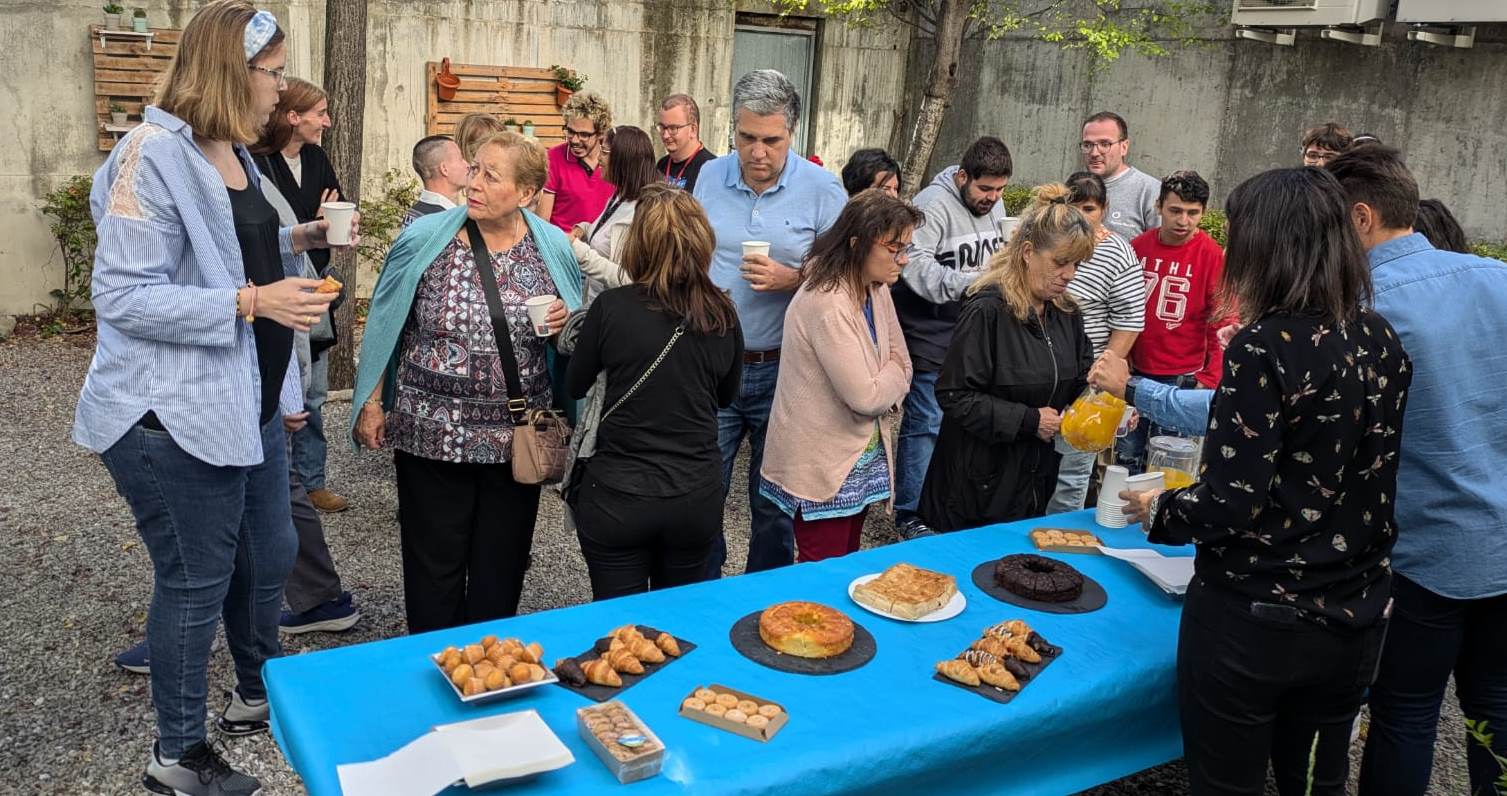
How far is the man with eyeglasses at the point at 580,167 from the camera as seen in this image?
19.9ft

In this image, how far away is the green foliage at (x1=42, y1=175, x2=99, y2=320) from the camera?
774 centimetres

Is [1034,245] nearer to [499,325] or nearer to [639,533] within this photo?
[639,533]

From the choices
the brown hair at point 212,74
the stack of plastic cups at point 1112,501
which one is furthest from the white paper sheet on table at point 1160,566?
the brown hair at point 212,74

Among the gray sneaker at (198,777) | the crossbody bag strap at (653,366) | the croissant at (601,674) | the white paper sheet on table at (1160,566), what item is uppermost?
the crossbody bag strap at (653,366)

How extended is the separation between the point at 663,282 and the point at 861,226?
0.82 m

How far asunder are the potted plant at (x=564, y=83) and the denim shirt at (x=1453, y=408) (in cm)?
782

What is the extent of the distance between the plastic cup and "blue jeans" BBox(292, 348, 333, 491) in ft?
6.13

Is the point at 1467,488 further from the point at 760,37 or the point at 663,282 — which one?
the point at 760,37

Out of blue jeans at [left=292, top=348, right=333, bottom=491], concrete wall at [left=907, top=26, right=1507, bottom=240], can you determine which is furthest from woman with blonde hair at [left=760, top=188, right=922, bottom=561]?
concrete wall at [left=907, top=26, right=1507, bottom=240]

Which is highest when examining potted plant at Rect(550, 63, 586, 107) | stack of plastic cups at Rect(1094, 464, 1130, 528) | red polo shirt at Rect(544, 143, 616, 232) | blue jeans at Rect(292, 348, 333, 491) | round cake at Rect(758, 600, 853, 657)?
potted plant at Rect(550, 63, 586, 107)

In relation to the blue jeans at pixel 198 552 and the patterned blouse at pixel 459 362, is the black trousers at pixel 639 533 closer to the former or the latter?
the patterned blouse at pixel 459 362

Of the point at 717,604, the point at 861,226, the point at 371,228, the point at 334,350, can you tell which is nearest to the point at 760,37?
the point at 371,228

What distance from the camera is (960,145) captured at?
44.6 feet

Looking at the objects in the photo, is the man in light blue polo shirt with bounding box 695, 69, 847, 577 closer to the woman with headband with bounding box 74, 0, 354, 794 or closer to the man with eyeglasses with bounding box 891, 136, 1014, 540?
the man with eyeglasses with bounding box 891, 136, 1014, 540
